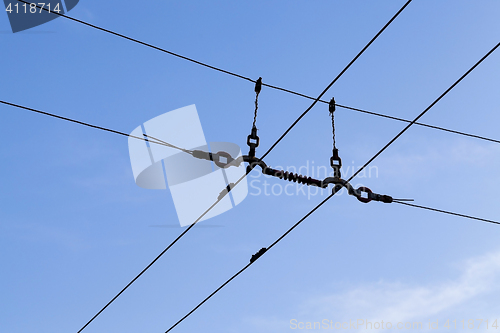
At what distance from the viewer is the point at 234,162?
754cm

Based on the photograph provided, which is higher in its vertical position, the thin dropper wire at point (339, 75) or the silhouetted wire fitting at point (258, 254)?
the thin dropper wire at point (339, 75)

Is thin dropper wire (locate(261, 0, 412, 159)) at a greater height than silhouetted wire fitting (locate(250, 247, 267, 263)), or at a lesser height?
greater

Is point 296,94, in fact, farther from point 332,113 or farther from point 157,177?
point 157,177

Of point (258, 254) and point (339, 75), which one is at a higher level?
point (339, 75)

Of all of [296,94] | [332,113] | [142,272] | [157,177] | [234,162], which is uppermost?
[296,94]

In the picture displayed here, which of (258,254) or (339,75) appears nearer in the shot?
(339,75)

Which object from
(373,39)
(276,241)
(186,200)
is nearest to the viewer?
(373,39)

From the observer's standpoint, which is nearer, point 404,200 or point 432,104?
point 432,104

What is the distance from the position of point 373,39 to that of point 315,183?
219 cm

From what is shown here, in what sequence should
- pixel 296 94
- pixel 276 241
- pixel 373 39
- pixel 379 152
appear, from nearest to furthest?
pixel 373 39 → pixel 379 152 → pixel 276 241 → pixel 296 94

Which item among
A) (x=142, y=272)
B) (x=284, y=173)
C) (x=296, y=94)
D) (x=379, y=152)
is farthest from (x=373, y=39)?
(x=142, y=272)

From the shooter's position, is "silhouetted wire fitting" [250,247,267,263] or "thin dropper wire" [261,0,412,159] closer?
"thin dropper wire" [261,0,412,159]

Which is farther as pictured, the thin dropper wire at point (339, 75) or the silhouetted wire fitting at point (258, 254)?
the silhouetted wire fitting at point (258, 254)

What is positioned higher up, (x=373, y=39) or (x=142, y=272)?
(x=373, y=39)
